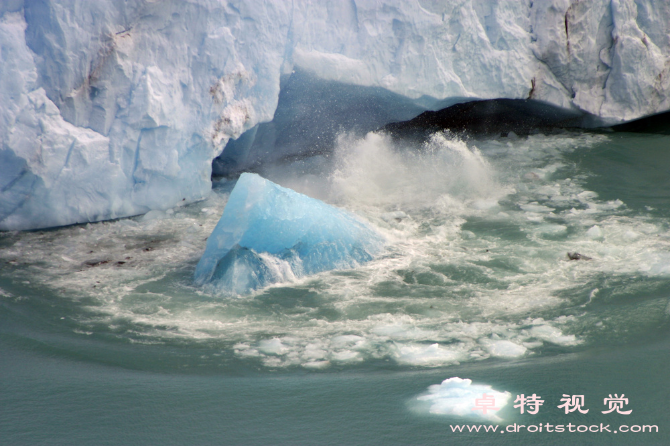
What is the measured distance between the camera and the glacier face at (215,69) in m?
4.35

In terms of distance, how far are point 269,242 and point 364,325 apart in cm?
93

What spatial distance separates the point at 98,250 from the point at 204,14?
6.74ft

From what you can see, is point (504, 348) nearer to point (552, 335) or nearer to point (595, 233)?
Result: point (552, 335)

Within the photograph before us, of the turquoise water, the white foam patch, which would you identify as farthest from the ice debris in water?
the white foam patch

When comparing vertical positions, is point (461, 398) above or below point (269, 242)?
below

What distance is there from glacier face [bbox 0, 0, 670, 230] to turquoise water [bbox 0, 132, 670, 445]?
407mm

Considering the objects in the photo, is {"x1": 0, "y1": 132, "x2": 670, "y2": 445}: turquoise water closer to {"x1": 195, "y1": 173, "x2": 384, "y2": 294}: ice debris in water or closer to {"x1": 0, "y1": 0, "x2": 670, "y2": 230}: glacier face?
{"x1": 195, "y1": 173, "x2": 384, "y2": 294}: ice debris in water

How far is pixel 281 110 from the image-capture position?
5699 millimetres

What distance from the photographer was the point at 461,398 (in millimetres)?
2436

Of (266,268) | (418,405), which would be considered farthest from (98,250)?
(418,405)

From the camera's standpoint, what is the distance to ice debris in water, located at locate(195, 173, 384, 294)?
A: 3693 mm

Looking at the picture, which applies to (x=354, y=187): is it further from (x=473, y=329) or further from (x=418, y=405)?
(x=418, y=405)

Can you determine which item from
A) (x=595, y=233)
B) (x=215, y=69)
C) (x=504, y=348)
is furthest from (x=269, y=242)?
(x=595, y=233)

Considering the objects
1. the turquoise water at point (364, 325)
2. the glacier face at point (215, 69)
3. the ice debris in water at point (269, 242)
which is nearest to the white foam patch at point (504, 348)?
the turquoise water at point (364, 325)
